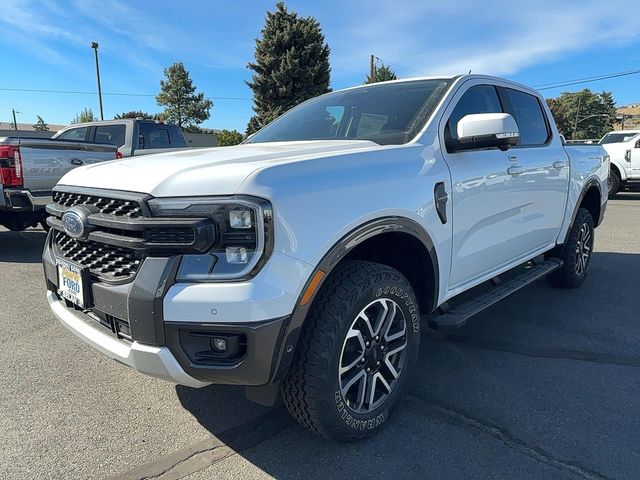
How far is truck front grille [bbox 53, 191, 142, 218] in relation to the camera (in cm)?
202

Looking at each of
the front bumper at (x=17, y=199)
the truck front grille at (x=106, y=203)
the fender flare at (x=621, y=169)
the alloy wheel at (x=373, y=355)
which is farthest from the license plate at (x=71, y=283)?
the fender flare at (x=621, y=169)

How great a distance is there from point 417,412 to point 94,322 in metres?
1.76

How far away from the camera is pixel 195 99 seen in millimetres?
51094

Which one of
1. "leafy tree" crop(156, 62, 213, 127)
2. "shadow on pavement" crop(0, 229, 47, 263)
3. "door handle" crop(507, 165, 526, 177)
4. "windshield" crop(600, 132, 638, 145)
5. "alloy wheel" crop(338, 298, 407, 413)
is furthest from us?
"leafy tree" crop(156, 62, 213, 127)

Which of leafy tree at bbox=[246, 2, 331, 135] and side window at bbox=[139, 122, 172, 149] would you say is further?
leafy tree at bbox=[246, 2, 331, 135]

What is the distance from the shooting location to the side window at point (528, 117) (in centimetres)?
394

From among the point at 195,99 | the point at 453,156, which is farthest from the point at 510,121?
the point at 195,99

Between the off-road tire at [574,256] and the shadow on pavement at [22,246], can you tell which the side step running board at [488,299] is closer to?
the off-road tire at [574,256]

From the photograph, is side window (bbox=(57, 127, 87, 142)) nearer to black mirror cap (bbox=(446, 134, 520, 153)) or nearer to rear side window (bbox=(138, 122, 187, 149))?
rear side window (bbox=(138, 122, 187, 149))

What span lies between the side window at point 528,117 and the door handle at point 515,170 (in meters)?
0.39

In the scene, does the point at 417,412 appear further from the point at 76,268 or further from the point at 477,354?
the point at 76,268

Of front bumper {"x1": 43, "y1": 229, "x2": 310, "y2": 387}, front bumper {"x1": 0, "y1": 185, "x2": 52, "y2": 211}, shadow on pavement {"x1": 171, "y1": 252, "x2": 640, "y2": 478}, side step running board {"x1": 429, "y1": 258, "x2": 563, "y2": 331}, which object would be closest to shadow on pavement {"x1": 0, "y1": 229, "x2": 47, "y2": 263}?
front bumper {"x1": 0, "y1": 185, "x2": 52, "y2": 211}

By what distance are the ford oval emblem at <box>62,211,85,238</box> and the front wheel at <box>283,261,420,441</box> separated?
3.69 ft

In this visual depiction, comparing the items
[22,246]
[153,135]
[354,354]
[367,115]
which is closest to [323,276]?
[354,354]
